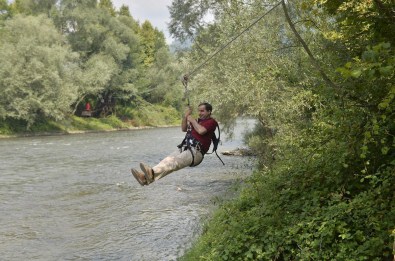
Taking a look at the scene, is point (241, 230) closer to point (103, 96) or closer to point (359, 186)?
point (359, 186)

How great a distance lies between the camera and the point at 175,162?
829 centimetres

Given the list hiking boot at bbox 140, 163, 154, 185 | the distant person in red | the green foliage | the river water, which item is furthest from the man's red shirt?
the distant person in red

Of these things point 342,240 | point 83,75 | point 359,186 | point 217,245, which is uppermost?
point 83,75

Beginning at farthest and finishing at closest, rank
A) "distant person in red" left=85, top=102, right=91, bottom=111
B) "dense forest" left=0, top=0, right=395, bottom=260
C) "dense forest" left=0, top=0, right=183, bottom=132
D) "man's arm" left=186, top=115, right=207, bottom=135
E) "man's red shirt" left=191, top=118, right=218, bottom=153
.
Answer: "distant person in red" left=85, top=102, right=91, bottom=111 < "dense forest" left=0, top=0, right=183, bottom=132 < "man's red shirt" left=191, top=118, right=218, bottom=153 < "man's arm" left=186, top=115, right=207, bottom=135 < "dense forest" left=0, top=0, right=395, bottom=260

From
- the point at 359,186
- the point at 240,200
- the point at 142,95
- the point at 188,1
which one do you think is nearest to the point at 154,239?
the point at 240,200

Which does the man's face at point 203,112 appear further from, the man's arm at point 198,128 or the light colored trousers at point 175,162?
the light colored trousers at point 175,162

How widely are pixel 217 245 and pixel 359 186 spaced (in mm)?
2305

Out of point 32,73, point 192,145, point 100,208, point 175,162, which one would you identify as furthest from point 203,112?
point 32,73

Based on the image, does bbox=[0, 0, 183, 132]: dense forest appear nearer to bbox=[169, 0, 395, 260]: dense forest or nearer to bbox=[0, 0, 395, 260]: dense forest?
bbox=[0, 0, 395, 260]: dense forest

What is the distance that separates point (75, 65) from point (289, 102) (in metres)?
40.8

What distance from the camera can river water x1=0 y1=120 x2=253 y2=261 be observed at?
1029 centimetres

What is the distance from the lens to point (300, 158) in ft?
25.8

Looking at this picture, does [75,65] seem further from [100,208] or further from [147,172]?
[147,172]

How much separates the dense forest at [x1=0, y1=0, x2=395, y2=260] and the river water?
1750mm
